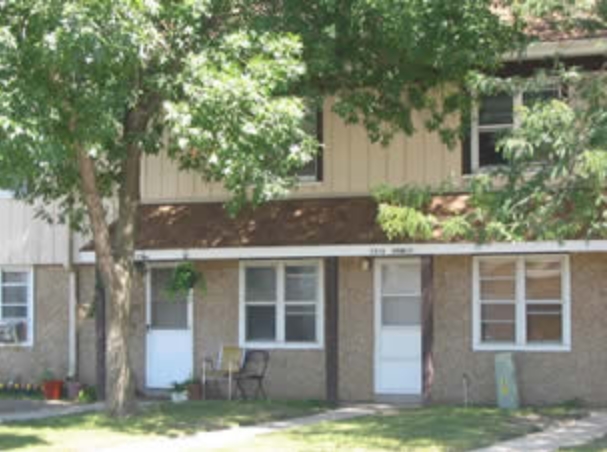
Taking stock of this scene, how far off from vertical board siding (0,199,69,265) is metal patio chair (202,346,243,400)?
4038 mm

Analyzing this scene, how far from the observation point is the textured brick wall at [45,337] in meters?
22.1

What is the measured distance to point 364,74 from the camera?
682 inches

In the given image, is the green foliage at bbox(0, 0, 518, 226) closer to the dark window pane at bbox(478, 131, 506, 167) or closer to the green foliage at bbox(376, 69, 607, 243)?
the dark window pane at bbox(478, 131, 506, 167)

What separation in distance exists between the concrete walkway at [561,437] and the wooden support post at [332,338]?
442 cm

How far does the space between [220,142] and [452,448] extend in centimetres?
461

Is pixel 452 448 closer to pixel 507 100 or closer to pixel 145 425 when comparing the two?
pixel 145 425

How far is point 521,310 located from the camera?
59.7 feet

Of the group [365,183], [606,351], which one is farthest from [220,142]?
[606,351]

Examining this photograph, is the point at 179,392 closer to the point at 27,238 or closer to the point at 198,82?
the point at 27,238

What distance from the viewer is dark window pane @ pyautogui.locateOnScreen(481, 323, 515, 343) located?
18.3 metres

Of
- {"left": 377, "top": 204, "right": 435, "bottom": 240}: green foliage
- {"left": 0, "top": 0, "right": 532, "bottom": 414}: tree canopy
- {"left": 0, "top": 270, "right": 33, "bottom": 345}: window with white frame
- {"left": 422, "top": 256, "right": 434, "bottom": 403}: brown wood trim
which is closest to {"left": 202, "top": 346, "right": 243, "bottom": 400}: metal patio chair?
{"left": 422, "top": 256, "right": 434, "bottom": 403}: brown wood trim

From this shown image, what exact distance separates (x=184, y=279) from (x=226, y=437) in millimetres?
5162

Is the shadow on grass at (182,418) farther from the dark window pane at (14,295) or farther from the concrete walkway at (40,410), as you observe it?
the dark window pane at (14,295)

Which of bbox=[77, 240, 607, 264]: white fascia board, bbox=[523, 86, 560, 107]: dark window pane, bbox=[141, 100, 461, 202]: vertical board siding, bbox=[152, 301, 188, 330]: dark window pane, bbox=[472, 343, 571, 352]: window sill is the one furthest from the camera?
bbox=[152, 301, 188, 330]: dark window pane
